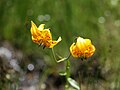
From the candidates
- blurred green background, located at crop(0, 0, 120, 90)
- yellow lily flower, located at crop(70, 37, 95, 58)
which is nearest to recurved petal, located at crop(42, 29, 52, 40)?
yellow lily flower, located at crop(70, 37, 95, 58)

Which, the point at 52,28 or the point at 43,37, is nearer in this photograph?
the point at 43,37

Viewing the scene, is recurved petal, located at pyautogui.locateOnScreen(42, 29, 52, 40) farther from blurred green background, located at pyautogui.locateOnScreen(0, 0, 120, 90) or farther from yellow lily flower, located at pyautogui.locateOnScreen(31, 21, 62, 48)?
blurred green background, located at pyautogui.locateOnScreen(0, 0, 120, 90)

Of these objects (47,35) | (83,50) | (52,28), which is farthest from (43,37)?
(52,28)

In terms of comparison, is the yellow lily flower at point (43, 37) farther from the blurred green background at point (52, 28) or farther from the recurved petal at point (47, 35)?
the blurred green background at point (52, 28)

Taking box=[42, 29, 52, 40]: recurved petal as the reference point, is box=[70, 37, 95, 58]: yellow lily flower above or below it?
below

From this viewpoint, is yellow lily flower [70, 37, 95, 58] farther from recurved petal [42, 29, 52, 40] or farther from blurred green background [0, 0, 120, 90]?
blurred green background [0, 0, 120, 90]

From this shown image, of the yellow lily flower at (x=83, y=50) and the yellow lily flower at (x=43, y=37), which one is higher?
the yellow lily flower at (x=43, y=37)

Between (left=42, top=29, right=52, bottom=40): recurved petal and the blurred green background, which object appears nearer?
(left=42, top=29, right=52, bottom=40): recurved petal

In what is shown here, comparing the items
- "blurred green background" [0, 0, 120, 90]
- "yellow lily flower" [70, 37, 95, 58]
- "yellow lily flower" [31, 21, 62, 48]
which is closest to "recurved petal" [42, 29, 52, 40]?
"yellow lily flower" [31, 21, 62, 48]

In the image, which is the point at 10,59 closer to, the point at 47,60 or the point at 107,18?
the point at 47,60

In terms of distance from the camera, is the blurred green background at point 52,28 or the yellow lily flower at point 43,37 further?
the blurred green background at point 52,28

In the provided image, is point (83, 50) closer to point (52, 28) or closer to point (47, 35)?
point (47, 35)

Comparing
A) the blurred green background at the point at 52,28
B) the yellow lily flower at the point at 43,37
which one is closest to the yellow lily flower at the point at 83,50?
the yellow lily flower at the point at 43,37
